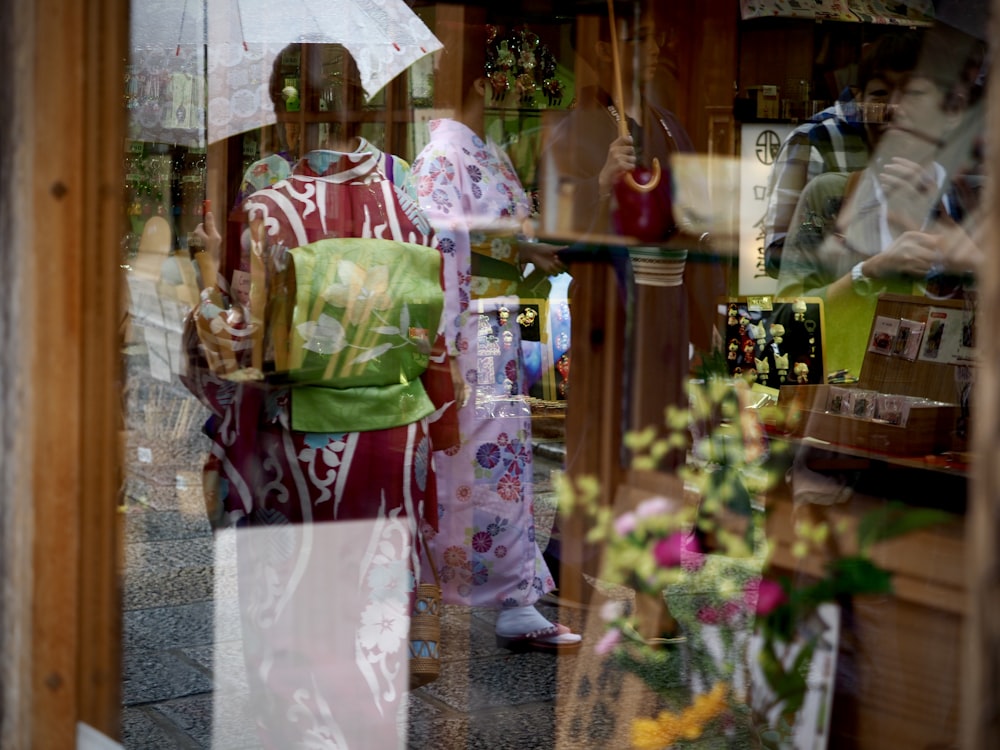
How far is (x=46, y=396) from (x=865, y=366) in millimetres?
2150

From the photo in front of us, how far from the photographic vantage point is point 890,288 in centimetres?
298

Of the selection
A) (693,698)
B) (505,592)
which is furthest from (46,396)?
(505,592)

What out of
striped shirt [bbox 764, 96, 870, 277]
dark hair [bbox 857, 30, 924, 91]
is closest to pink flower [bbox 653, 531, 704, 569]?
striped shirt [bbox 764, 96, 870, 277]

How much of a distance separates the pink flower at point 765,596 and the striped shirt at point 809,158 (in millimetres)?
984

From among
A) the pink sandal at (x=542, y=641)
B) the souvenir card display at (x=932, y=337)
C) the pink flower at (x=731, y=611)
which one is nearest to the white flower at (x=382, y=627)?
the pink flower at (x=731, y=611)

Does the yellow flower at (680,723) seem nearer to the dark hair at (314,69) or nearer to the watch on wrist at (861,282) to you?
the watch on wrist at (861,282)

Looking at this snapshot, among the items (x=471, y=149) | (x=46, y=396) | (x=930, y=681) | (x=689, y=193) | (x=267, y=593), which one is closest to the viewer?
(x=46, y=396)

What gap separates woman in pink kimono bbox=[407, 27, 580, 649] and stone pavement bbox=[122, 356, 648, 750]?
144 millimetres

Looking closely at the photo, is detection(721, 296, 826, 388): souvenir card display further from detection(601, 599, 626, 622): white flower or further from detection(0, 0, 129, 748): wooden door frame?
detection(0, 0, 129, 748): wooden door frame

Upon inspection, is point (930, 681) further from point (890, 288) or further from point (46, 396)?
point (46, 396)

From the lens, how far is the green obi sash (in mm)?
2527

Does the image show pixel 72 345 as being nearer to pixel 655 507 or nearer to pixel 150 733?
pixel 150 733

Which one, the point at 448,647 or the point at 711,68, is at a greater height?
the point at 711,68

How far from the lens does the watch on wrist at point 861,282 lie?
3024mm
